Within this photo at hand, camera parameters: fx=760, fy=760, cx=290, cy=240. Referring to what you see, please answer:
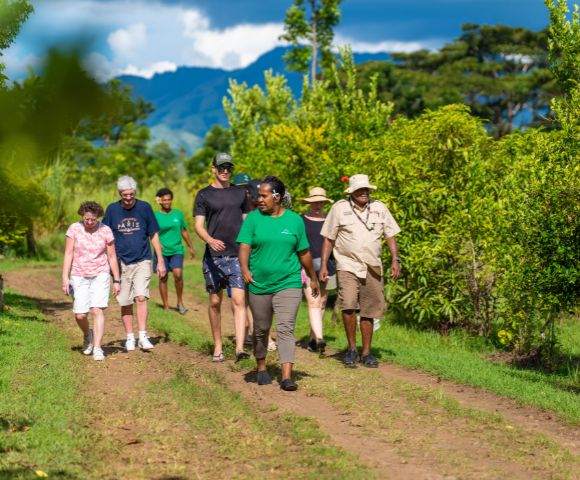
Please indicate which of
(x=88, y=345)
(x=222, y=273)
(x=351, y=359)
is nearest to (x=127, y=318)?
(x=88, y=345)

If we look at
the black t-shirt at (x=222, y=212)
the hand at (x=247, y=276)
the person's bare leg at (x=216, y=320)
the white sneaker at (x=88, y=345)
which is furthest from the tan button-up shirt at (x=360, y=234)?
the white sneaker at (x=88, y=345)

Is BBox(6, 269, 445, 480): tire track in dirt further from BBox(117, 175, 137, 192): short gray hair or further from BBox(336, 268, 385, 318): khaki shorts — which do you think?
BBox(117, 175, 137, 192): short gray hair

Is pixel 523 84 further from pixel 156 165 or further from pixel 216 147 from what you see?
pixel 216 147

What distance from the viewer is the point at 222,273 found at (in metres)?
8.82

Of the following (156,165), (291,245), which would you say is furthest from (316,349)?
(156,165)

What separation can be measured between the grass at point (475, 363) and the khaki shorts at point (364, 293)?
808 millimetres

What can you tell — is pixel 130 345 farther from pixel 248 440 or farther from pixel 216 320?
pixel 248 440

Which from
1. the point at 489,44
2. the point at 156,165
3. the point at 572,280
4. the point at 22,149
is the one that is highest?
the point at 489,44

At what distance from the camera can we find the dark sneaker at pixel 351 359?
28.4 feet

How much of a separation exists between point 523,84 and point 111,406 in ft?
161

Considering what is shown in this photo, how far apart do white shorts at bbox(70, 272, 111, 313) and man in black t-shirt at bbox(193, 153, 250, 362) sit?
4.12 feet

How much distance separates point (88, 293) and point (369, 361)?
3394mm

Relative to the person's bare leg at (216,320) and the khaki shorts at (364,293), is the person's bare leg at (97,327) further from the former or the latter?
the khaki shorts at (364,293)

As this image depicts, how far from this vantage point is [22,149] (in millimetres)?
1547
